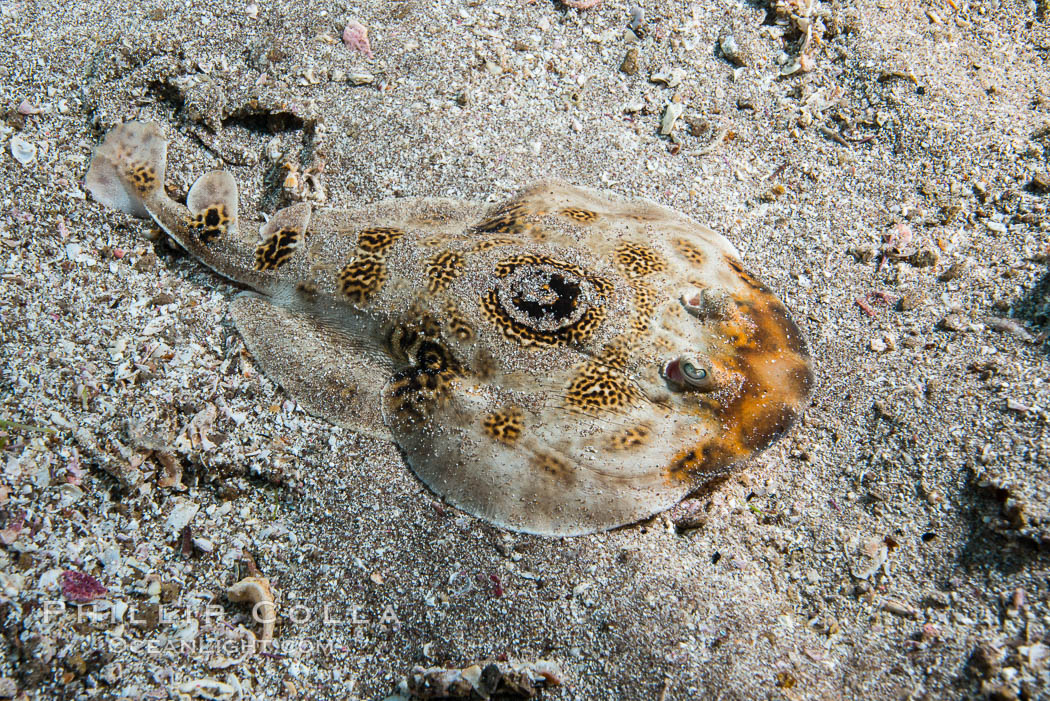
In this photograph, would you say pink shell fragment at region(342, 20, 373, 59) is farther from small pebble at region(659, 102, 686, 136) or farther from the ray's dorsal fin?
small pebble at region(659, 102, 686, 136)

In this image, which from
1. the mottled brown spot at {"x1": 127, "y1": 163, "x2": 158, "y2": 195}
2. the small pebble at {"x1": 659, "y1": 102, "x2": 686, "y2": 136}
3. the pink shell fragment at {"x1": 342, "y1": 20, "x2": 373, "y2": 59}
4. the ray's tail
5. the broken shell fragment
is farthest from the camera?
the pink shell fragment at {"x1": 342, "y1": 20, "x2": 373, "y2": 59}

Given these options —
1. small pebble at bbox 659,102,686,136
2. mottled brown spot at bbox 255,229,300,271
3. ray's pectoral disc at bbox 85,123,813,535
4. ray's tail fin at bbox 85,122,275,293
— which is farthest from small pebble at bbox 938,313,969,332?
ray's tail fin at bbox 85,122,275,293

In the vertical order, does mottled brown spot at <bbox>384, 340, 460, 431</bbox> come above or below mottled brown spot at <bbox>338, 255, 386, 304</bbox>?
below

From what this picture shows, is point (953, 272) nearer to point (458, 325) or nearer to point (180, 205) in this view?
point (458, 325)

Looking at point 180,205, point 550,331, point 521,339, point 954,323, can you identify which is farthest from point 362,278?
point 954,323

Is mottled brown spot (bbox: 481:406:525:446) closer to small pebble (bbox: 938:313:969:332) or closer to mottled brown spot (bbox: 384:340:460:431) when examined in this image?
mottled brown spot (bbox: 384:340:460:431)

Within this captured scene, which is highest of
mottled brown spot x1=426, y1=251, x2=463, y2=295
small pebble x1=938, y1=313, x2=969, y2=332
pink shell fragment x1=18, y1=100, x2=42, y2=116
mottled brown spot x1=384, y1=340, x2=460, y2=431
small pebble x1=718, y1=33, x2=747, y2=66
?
small pebble x1=718, y1=33, x2=747, y2=66

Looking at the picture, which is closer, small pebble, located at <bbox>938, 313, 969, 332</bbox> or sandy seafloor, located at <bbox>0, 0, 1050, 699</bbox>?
sandy seafloor, located at <bbox>0, 0, 1050, 699</bbox>

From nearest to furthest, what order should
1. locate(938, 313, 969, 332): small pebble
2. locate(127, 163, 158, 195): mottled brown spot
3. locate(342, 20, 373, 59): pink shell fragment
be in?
locate(938, 313, 969, 332): small pebble < locate(127, 163, 158, 195): mottled brown spot < locate(342, 20, 373, 59): pink shell fragment
